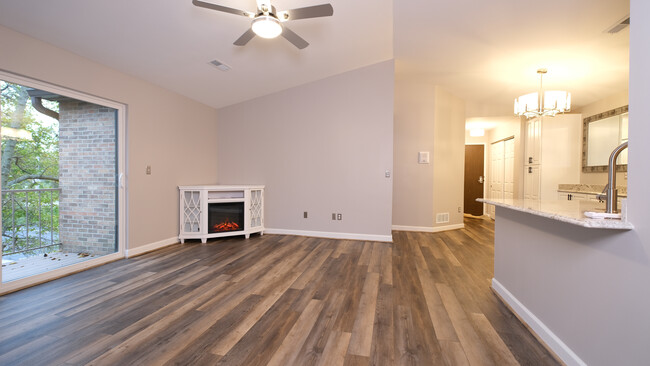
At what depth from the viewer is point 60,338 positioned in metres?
1.73

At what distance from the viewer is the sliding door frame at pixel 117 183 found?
2.44 meters

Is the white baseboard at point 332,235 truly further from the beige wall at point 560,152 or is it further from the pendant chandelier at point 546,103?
the beige wall at point 560,152

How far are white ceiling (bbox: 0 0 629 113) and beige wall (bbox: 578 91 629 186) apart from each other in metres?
0.15

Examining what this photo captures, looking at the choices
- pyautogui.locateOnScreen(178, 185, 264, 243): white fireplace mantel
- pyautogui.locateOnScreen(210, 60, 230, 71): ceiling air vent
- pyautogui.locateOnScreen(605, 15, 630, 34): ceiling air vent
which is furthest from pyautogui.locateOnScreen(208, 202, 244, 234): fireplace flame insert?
pyautogui.locateOnScreen(605, 15, 630, 34): ceiling air vent

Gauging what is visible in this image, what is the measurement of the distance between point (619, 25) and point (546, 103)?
3.60 ft

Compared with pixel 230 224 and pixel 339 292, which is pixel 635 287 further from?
pixel 230 224

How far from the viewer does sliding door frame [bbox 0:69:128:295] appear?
7.99ft

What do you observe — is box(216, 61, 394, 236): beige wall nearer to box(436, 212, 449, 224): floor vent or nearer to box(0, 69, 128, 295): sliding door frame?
box(436, 212, 449, 224): floor vent

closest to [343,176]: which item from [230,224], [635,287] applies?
[230,224]

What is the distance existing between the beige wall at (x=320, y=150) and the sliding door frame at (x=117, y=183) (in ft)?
5.96

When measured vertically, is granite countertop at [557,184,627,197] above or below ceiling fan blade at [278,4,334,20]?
below

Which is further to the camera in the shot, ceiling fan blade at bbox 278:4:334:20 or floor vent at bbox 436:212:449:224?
floor vent at bbox 436:212:449:224

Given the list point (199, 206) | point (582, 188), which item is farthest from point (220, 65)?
point (582, 188)

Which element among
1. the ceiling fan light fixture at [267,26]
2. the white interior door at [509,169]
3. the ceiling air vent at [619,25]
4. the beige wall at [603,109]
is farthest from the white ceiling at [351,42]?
the white interior door at [509,169]
